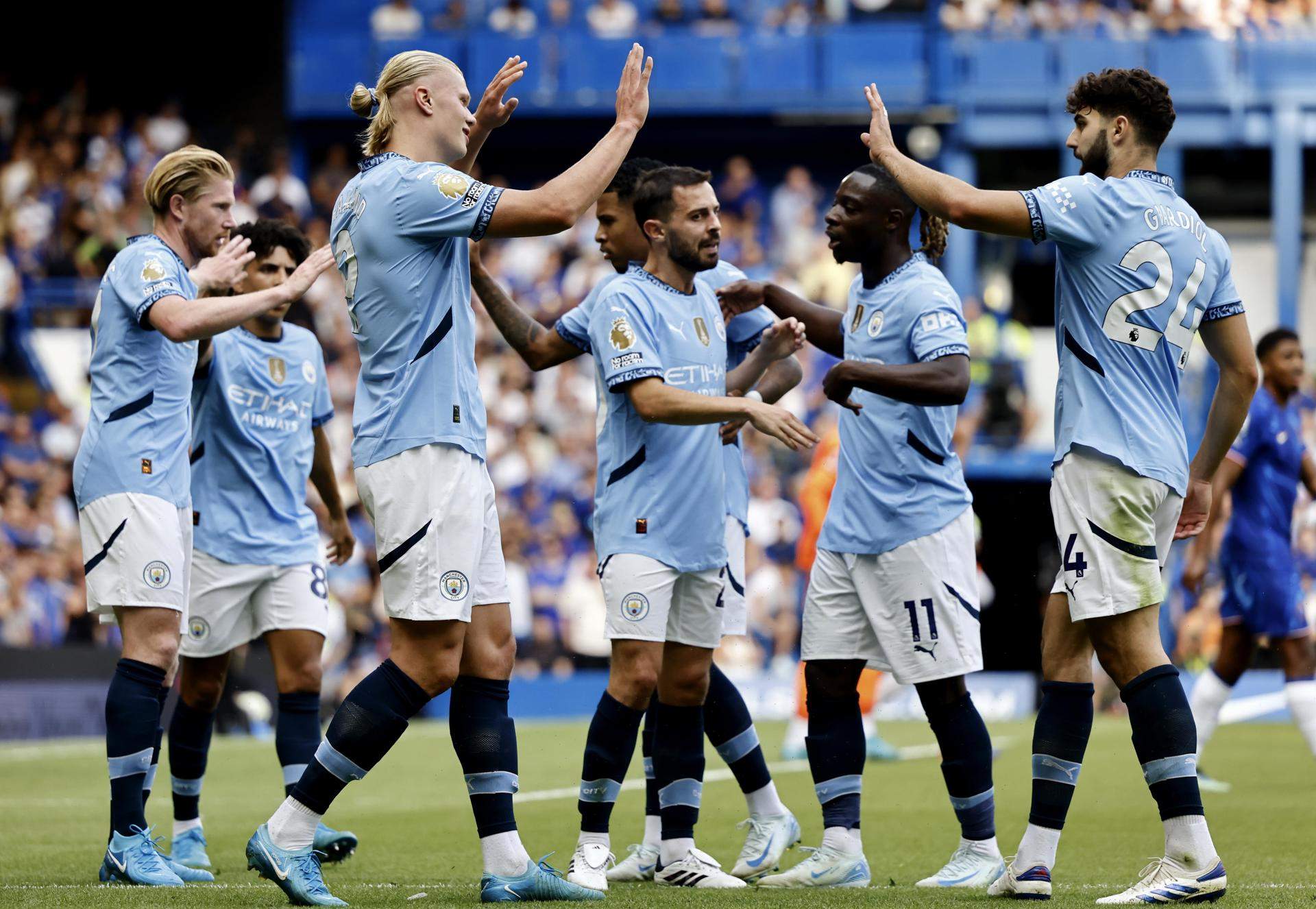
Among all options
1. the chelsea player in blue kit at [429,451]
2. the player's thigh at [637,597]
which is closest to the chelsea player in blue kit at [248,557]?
the player's thigh at [637,597]

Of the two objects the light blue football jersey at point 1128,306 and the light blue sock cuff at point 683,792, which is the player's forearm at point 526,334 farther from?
the light blue football jersey at point 1128,306

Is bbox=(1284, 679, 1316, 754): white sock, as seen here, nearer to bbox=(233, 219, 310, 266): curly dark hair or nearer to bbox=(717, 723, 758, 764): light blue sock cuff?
bbox=(717, 723, 758, 764): light blue sock cuff

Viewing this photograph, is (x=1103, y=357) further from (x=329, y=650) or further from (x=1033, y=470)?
(x=1033, y=470)

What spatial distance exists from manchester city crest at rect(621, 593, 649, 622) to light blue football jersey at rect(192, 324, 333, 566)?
197 cm

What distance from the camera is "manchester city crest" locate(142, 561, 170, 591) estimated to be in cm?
620

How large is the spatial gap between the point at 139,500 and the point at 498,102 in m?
2.04

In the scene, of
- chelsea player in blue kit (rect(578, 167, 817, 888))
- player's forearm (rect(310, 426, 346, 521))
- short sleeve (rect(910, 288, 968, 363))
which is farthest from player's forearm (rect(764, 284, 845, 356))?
player's forearm (rect(310, 426, 346, 521))

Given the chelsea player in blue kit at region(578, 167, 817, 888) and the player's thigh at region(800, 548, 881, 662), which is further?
the player's thigh at region(800, 548, 881, 662)

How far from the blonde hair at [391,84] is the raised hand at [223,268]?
852 millimetres

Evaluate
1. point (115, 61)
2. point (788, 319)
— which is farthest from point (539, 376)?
point (788, 319)

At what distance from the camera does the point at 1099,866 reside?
6.59 m

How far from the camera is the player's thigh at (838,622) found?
20.2 ft

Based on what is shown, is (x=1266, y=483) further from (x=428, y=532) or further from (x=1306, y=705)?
(x=428, y=532)

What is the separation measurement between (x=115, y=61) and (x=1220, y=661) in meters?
22.5
